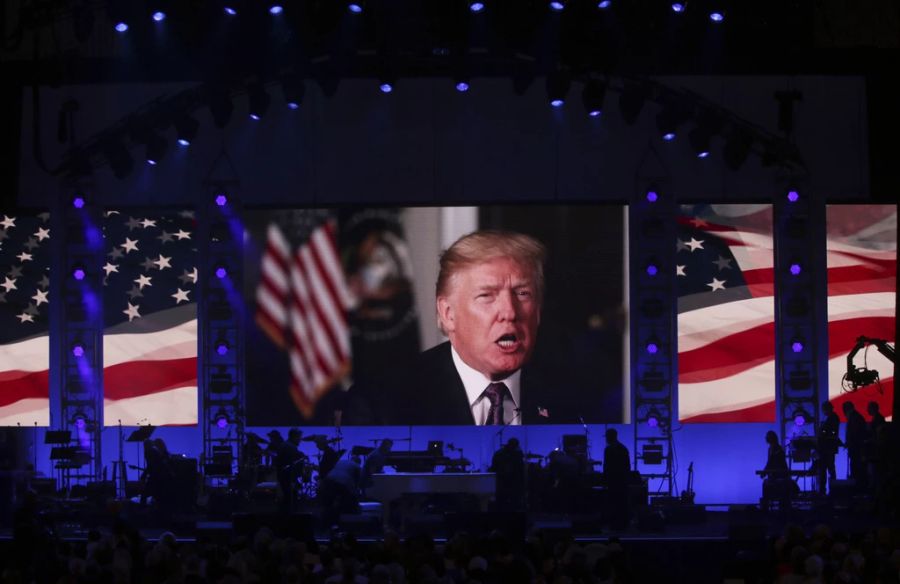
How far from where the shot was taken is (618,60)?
17.8 metres

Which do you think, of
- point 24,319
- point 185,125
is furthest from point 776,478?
point 24,319

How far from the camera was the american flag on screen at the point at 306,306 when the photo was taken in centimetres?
2105

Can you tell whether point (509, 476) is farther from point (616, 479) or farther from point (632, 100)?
point (632, 100)

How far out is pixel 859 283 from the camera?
69.8 feet

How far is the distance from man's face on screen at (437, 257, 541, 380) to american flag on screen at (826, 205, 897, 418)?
4472 millimetres

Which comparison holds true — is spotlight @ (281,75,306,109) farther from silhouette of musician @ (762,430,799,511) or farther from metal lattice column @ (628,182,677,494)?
silhouette of musician @ (762,430,799,511)

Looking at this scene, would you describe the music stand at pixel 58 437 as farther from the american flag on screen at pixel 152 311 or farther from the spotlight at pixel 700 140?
the spotlight at pixel 700 140

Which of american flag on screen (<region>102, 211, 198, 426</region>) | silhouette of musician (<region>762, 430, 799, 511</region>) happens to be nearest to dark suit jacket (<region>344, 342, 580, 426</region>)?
american flag on screen (<region>102, 211, 198, 426</region>)

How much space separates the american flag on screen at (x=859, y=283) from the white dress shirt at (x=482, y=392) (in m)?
4.65

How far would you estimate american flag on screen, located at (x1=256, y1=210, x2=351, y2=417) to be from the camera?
2105 centimetres

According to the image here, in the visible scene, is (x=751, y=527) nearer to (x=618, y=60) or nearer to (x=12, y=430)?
(x=618, y=60)

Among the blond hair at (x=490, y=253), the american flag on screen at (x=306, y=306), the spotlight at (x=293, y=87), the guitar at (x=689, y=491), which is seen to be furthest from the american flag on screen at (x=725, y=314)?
the spotlight at (x=293, y=87)

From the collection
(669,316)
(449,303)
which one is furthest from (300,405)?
(669,316)

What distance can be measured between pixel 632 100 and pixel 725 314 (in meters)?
4.03
